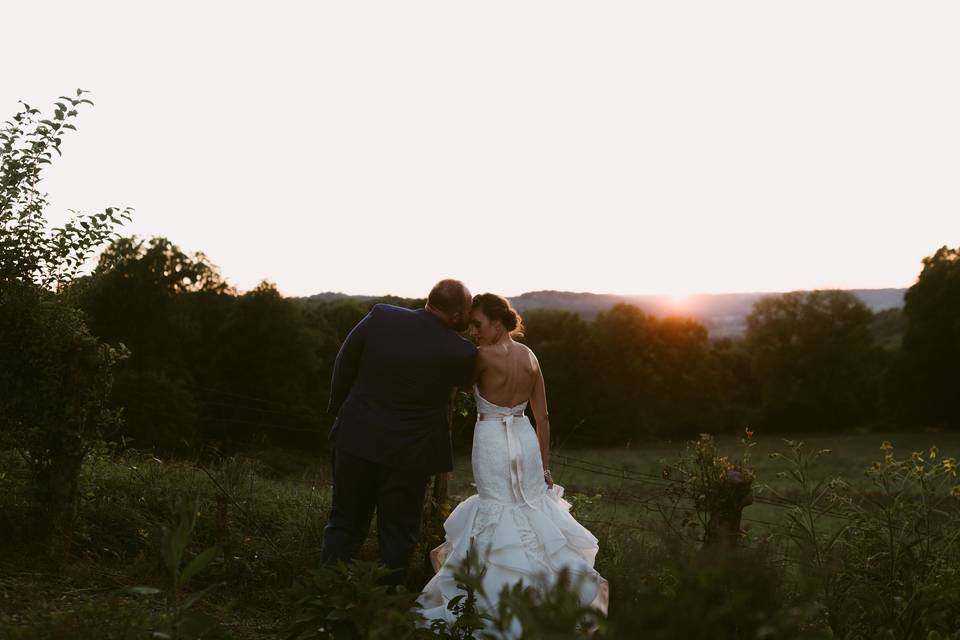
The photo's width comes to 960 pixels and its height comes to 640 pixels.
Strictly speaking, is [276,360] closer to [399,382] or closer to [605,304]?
[605,304]

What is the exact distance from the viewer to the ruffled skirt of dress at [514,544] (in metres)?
5.59

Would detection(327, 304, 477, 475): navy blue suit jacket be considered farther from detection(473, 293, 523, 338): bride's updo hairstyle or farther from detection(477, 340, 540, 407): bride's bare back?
detection(473, 293, 523, 338): bride's updo hairstyle

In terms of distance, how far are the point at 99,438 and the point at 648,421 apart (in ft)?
141

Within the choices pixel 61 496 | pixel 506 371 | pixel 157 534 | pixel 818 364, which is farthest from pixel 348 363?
pixel 818 364

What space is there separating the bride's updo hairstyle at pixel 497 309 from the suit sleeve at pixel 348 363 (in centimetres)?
72

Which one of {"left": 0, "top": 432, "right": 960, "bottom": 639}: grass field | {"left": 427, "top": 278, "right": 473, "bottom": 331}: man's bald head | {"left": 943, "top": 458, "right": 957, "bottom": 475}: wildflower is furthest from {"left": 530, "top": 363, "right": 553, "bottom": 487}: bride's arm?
{"left": 943, "top": 458, "right": 957, "bottom": 475}: wildflower

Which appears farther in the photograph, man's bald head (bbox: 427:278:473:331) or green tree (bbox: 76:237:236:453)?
green tree (bbox: 76:237:236:453)

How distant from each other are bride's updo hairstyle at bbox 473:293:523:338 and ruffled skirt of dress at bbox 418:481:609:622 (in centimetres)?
118

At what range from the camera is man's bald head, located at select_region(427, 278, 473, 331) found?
5879mm

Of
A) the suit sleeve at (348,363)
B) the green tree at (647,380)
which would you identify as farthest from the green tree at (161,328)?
the suit sleeve at (348,363)

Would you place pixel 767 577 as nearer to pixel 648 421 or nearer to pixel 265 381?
pixel 265 381

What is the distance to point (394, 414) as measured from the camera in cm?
576

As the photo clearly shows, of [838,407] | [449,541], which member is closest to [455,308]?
[449,541]

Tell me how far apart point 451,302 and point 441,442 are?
0.92m
